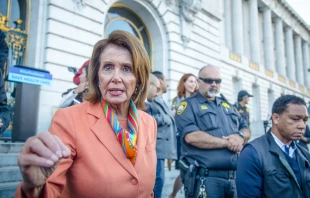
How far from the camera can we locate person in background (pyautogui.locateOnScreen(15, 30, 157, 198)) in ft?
Result: 3.52

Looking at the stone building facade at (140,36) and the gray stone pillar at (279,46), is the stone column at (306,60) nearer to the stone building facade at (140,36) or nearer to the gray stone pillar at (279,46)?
the gray stone pillar at (279,46)

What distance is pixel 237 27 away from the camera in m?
23.8

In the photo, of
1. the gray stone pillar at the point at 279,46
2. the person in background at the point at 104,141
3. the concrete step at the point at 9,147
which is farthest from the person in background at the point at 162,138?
the gray stone pillar at the point at 279,46

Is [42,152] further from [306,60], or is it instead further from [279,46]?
[306,60]

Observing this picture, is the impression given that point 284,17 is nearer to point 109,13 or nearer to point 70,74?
point 109,13

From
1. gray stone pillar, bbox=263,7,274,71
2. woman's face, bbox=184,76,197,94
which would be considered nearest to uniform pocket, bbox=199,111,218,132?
woman's face, bbox=184,76,197,94

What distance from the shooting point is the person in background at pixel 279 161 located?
2.23 meters

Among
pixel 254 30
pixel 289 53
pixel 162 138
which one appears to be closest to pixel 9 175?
pixel 162 138

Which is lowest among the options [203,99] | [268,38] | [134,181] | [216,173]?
[216,173]

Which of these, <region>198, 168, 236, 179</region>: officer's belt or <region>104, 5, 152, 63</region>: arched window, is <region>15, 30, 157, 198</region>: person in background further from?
<region>104, 5, 152, 63</region>: arched window

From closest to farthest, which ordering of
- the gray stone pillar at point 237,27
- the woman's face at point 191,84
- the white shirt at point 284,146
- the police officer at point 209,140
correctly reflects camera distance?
1. the white shirt at point 284,146
2. the police officer at point 209,140
3. the woman's face at point 191,84
4. the gray stone pillar at point 237,27

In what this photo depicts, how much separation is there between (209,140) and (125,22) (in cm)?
862

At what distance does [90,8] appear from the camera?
27.2ft

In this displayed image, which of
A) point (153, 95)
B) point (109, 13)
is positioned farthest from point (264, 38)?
point (153, 95)
